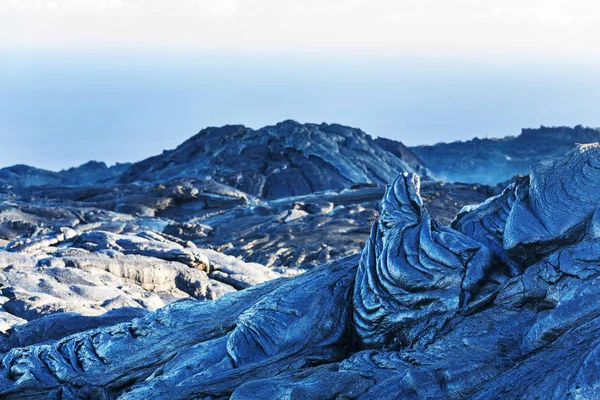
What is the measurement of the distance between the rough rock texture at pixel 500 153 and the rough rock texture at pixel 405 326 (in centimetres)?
4816

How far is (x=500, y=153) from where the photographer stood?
199 feet

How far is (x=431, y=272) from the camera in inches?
322

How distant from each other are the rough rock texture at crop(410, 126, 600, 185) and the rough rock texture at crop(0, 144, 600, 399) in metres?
48.2

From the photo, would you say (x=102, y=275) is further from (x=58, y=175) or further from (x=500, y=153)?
(x=500, y=153)

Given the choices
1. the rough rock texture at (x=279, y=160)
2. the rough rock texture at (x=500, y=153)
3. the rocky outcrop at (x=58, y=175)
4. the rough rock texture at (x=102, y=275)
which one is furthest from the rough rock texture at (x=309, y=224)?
the rough rock texture at (x=500, y=153)

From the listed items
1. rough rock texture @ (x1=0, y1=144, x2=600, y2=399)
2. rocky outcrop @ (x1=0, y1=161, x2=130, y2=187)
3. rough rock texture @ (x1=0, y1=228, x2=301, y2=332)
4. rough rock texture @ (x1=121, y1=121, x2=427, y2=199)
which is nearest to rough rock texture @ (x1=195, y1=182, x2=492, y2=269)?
rough rock texture @ (x1=121, y1=121, x2=427, y2=199)

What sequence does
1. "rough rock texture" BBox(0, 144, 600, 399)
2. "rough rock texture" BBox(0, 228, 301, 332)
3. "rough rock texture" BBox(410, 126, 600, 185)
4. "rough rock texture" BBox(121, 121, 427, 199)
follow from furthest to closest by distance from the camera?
"rough rock texture" BBox(410, 126, 600, 185) < "rough rock texture" BBox(121, 121, 427, 199) < "rough rock texture" BBox(0, 228, 301, 332) < "rough rock texture" BBox(0, 144, 600, 399)

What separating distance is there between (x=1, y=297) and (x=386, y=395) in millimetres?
9418

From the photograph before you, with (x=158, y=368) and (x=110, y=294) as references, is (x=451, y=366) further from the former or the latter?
(x=110, y=294)

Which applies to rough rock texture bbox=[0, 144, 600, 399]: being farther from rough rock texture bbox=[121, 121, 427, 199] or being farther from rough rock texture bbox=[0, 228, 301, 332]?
rough rock texture bbox=[121, 121, 427, 199]

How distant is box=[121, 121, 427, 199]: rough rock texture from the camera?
4322 centimetres

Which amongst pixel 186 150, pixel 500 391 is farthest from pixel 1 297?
pixel 186 150

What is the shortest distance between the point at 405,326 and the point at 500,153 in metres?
54.7

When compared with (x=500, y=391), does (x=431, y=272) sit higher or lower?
higher
